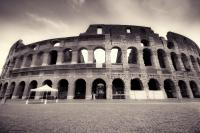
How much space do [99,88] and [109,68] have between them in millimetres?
4868

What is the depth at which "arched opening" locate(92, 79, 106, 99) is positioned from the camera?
16.3 meters

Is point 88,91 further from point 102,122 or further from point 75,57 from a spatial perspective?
point 102,122

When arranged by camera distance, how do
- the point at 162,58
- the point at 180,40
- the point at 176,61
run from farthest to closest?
the point at 180,40 < the point at 162,58 < the point at 176,61

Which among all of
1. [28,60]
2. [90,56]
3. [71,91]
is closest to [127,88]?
[90,56]

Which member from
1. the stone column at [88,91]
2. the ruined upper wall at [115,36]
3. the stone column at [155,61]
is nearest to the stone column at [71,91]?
the stone column at [88,91]

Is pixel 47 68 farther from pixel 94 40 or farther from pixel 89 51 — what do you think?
pixel 94 40

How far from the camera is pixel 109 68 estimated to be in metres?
13.9

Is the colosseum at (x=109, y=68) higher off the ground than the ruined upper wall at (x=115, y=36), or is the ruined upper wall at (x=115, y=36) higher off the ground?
the ruined upper wall at (x=115, y=36)

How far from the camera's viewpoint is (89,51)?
14828mm

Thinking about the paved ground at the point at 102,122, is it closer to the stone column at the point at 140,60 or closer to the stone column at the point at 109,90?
the stone column at the point at 109,90

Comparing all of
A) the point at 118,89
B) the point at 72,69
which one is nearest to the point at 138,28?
the point at 118,89

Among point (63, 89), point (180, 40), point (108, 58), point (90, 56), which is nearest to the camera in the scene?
point (108, 58)

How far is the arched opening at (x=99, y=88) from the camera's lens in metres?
16.3

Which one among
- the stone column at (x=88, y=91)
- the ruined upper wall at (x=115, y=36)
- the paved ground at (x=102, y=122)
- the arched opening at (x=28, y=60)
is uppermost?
the ruined upper wall at (x=115, y=36)
